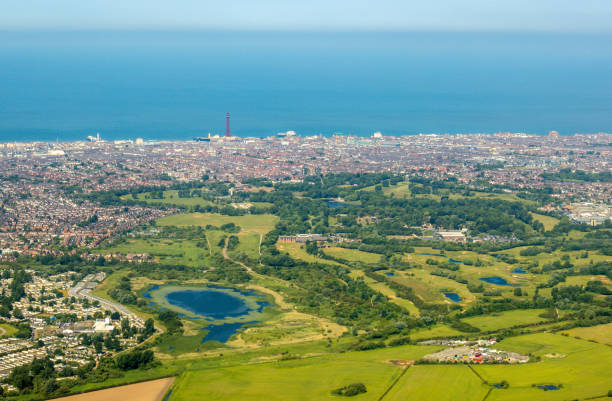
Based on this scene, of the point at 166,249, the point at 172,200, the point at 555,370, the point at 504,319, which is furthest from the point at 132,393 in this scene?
the point at 172,200

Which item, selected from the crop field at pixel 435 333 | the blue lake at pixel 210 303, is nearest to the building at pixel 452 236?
the crop field at pixel 435 333

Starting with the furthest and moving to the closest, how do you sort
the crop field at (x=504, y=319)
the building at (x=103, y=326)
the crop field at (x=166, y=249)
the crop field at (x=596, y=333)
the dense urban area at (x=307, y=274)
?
the crop field at (x=166, y=249), the crop field at (x=504, y=319), the building at (x=103, y=326), the crop field at (x=596, y=333), the dense urban area at (x=307, y=274)

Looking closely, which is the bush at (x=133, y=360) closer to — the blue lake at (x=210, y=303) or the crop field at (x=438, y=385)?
the blue lake at (x=210, y=303)

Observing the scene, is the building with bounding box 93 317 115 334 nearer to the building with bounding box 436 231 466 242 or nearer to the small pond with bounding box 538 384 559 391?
the small pond with bounding box 538 384 559 391

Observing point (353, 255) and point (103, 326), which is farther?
Answer: point (353, 255)

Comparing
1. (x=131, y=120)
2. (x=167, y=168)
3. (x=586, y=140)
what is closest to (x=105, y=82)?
(x=131, y=120)

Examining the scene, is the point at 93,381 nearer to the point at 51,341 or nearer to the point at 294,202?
the point at 51,341

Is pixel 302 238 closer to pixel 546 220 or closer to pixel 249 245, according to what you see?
pixel 249 245
